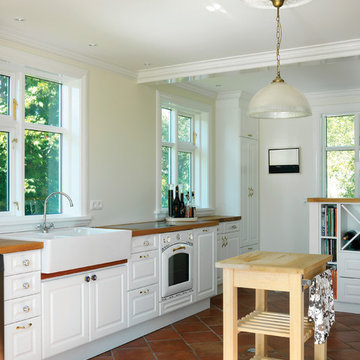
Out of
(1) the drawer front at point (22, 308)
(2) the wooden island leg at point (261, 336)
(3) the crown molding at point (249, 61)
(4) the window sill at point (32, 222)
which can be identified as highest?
(3) the crown molding at point (249, 61)

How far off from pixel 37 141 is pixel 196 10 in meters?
1.78

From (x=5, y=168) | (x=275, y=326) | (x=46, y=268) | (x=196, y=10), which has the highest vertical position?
(x=196, y=10)

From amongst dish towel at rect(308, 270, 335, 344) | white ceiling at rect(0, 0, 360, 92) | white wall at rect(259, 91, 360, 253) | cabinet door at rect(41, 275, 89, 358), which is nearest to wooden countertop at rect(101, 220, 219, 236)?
cabinet door at rect(41, 275, 89, 358)

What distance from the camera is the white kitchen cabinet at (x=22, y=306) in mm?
3031

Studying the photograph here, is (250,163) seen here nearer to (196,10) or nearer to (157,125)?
(157,125)

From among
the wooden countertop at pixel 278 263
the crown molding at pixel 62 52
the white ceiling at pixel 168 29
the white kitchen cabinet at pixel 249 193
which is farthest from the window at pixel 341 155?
the wooden countertop at pixel 278 263

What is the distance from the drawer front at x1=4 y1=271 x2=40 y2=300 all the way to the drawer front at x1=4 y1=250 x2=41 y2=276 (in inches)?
1.2

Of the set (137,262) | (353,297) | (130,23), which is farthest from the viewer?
(353,297)

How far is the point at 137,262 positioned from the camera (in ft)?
13.9

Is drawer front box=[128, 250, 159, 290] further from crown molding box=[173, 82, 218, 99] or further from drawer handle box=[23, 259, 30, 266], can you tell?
crown molding box=[173, 82, 218, 99]

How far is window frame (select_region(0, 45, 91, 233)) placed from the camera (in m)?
3.91

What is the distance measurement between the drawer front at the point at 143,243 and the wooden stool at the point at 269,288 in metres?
1.15

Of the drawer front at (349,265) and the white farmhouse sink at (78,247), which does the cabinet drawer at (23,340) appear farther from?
the drawer front at (349,265)

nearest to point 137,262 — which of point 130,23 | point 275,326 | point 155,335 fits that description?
point 155,335
